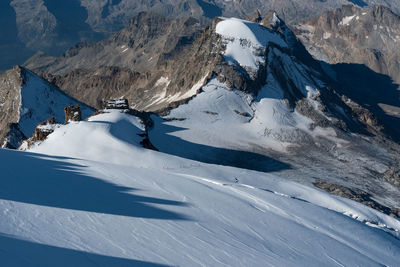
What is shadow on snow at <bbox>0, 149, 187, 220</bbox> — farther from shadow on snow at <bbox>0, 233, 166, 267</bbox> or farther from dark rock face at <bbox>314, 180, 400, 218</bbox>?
dark rock face at <bbox>314, 180, 400, 218</bbox>

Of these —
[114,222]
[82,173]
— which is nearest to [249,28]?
[82,173]

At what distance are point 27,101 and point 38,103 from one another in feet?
6.49

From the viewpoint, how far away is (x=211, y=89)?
8750cm

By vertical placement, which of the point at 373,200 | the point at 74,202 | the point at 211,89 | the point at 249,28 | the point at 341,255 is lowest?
the point at 373,200

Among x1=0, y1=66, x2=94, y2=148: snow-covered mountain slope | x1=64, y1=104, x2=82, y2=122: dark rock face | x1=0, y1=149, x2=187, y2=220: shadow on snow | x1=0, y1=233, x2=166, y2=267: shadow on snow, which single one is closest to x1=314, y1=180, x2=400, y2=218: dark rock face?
x1=64, y1=104, x2=82, y2=122: dark rock face

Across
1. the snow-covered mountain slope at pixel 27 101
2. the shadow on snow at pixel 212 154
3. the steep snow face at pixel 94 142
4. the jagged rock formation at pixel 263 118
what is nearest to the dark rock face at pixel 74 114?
the steep snow face at pixel 94 142

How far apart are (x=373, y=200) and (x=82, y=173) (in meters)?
42.1

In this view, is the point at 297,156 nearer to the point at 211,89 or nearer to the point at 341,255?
the point at 211,89

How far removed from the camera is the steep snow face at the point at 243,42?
309 ft

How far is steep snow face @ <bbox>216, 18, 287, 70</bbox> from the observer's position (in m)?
94.3

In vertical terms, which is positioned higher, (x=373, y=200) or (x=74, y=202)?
(x=74, y=202)

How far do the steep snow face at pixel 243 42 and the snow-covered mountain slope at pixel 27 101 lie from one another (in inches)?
1287

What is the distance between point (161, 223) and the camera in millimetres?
17188

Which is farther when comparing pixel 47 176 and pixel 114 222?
pixel 47 176
